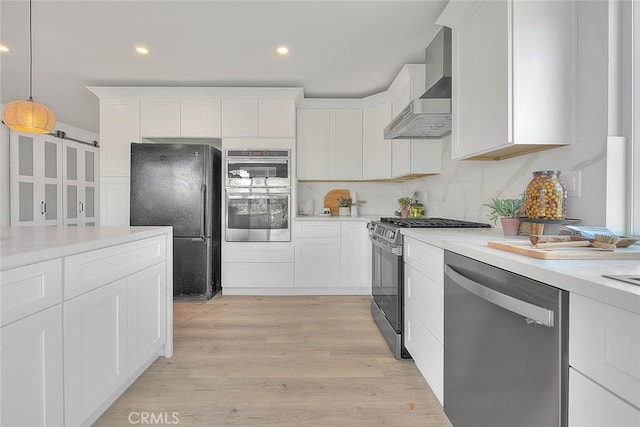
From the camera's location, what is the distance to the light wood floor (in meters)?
1.70

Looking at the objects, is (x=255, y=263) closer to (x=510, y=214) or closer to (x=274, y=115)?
(x=274, y=115)

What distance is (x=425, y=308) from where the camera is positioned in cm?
186

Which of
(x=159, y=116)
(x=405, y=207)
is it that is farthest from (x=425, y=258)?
(x=159, y=116)

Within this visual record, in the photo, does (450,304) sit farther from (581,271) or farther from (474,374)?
(581,271)

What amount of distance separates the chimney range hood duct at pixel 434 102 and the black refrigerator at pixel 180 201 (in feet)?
7.07

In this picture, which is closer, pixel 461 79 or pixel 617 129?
pixel 617 129

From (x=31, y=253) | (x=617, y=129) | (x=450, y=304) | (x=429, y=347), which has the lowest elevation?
(x=429, y=347)

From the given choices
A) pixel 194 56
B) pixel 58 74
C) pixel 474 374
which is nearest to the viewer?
pixel 474 374

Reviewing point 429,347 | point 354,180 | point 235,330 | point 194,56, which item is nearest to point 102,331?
point 235,330

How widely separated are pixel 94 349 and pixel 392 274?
5.70ft

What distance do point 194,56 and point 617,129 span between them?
3240 mm

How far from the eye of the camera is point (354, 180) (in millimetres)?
4363

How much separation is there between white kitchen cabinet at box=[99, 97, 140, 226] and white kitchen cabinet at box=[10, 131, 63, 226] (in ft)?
6.70

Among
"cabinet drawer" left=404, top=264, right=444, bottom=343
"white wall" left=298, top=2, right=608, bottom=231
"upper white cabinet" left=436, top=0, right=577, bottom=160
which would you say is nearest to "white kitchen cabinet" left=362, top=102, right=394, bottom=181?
"white wall" left=298, top=2, right=608, bottom=231
